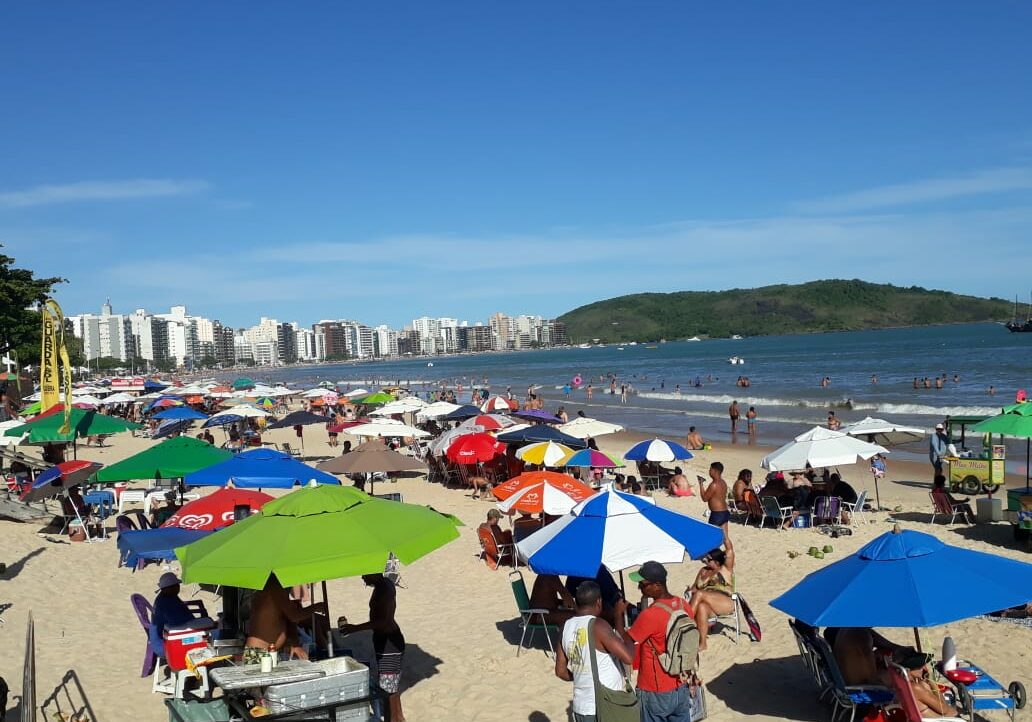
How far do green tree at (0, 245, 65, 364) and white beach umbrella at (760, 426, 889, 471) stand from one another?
3120 cm

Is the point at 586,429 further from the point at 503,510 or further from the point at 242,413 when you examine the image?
the point at 242,413

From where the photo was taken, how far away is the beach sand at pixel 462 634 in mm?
6156

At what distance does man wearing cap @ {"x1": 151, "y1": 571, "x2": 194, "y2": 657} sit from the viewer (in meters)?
6.20

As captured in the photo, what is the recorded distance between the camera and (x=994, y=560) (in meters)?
5.04

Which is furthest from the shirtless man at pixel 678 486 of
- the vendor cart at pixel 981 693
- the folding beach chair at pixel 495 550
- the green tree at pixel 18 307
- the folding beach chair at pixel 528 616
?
the green tree at pixel 18 307

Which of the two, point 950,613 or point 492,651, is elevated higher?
point 950,613

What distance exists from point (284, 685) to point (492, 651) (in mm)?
3210

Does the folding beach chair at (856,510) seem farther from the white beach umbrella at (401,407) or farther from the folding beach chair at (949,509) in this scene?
the white beach umbrella at (401,407)

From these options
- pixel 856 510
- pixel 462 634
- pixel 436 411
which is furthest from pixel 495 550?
pixel 436 411

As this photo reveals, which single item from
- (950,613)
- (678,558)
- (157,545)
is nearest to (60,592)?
(157,545)

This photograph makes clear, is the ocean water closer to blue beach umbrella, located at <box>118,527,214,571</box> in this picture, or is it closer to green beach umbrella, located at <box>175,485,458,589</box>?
blue beach umbrella, located at <box>118,527,214,571</box>

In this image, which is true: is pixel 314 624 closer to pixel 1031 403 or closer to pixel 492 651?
pixel 492 651

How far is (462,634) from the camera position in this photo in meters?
7.96

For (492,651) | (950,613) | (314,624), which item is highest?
(950,613)
